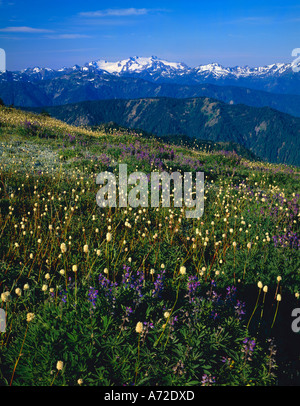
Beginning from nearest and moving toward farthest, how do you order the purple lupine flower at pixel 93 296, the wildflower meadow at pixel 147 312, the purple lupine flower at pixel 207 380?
the purple lupine flower at pixel 207 380 < the wildflower meadow at pixel 147 312 < the purple lupine flower at pixel 93 296

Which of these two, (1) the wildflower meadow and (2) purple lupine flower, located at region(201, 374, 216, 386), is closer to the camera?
(2) purple lupine flower, located at region(201, 374, 216, 386)

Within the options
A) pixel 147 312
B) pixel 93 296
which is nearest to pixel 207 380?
pixel 147 312

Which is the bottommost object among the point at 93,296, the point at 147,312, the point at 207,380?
the point at 207,380

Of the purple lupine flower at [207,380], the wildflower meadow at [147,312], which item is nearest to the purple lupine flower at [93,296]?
the wildflower meadow at [147,312]

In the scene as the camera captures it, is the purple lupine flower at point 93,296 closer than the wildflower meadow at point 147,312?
No

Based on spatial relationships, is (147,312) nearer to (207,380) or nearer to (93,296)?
(93,296)

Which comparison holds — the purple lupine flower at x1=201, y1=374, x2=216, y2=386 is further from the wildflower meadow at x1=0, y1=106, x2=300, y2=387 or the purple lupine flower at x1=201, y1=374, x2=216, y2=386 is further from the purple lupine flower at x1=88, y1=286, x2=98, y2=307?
the purple lupine flower at x1=88, y1=286, x2=98, y2=307

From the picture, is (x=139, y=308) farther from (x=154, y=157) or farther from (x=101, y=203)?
(x=154, y=157)

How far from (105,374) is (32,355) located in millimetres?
794

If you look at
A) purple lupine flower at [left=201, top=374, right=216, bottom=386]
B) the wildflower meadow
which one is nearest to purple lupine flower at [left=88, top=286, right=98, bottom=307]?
the wildflower meadow

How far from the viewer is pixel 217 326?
319 cm

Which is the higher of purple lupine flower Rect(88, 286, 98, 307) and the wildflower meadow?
purple lupine flower Rect(88, 286, 98, 307)

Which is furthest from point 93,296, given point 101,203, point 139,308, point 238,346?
point 101,203

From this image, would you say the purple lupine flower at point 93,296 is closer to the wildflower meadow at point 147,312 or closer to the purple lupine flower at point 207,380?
the wildflower meadow at point 147,312
